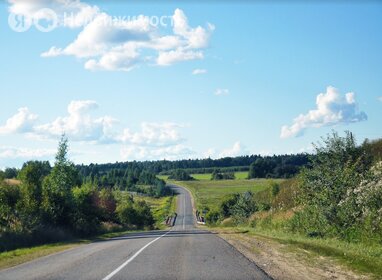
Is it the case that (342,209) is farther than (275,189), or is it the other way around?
(275,189)

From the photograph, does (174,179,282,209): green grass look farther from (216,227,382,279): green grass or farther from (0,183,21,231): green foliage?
(216,227,382,279): green grass

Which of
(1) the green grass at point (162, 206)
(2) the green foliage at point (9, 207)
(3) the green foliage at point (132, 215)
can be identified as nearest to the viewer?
(2) the green foliage at point (9, 207)

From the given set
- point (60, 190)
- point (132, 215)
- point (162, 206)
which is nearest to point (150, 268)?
point (60, 190)

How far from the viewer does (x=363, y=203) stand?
2025 cm

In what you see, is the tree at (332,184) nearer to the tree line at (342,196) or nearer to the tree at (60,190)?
the tree line at (342,196)

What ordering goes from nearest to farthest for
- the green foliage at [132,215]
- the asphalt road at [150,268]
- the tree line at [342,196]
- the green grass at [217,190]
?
the asphalt road at [150,268]
the tree line at [342,196]
the green foliage at [132,215]
the green grass at [217,190]

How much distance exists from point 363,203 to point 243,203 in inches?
1773

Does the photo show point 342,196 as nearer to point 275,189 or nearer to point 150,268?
point 150,268


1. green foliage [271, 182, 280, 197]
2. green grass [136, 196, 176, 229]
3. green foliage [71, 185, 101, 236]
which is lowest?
green grass [136, 196, 176, 229]

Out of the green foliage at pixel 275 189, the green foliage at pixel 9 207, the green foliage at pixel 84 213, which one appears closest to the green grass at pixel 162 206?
the green foliage at pixel 275 189

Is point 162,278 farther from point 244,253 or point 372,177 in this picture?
point 372,177

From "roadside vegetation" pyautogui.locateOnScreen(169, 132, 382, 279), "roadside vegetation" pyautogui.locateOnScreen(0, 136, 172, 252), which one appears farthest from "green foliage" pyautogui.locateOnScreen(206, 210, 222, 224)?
"roadside vegetation" pyautogui.locateOnScreen(169, 132, 382, 279)

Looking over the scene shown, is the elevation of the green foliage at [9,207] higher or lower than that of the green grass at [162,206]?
higher

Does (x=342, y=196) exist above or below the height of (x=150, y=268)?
above
